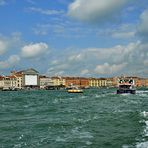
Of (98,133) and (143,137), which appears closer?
(143,137)

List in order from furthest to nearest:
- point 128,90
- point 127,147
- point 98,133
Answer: point 128,90 < point 98,133 < point 127,147

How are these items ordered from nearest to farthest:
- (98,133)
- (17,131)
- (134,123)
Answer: (98,133) → (17,131) → (134,123)

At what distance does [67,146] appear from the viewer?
71.4 feet

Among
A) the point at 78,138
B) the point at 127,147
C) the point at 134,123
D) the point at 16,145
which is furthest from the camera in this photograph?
the point at 134,123

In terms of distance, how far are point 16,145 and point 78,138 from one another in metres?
3.56

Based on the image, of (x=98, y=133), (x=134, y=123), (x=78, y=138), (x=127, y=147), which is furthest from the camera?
(x=134, y=123)

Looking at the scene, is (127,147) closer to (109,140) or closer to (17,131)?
(109,140)

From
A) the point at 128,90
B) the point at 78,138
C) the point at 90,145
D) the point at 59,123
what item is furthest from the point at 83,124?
the point at 128,90

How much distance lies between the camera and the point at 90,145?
71.3 feet

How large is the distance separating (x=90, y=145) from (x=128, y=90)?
77470mm

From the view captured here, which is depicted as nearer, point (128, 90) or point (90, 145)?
point (90, 145)

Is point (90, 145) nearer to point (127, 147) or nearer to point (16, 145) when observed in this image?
point (127, 147)

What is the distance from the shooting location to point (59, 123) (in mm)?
32938

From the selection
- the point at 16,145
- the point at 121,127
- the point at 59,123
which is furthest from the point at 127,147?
the point at 59,123
